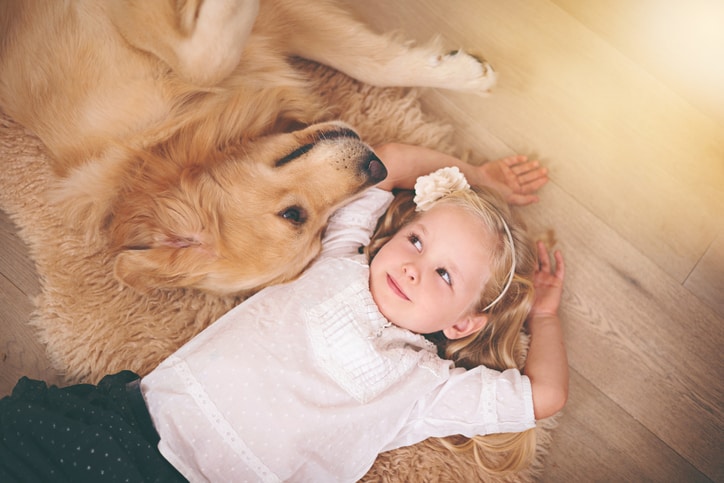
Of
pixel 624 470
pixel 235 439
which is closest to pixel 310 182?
pixel 235 439

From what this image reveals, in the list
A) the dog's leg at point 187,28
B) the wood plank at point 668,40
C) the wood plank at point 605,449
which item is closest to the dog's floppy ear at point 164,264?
the dog's leg at point 187,28

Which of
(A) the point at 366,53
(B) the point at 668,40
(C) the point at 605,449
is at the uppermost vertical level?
(B) the point at 668,40

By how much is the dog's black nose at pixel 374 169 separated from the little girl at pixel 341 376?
0.20 meters

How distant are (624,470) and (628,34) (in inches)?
64.6

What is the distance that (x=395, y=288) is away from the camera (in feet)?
5.41

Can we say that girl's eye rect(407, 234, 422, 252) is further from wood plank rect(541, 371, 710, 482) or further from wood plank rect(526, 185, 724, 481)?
→ wood plank rect(541, 371, 710, 482)

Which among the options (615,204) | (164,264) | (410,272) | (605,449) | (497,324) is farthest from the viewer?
(615,204)

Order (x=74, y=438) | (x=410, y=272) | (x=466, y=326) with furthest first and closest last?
(x=466, y=326) → (x=410, y=272) → (x=74, y=438)

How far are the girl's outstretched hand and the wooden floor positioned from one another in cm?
6

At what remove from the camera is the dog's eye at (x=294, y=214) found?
1.56m

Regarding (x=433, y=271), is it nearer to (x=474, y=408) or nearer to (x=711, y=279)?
(x=474, y=408)

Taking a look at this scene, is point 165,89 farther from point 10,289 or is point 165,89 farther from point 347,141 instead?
point 10,289

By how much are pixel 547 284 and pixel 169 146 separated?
4.50 ft

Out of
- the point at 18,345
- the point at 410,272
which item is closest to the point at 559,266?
the point at 410,272
